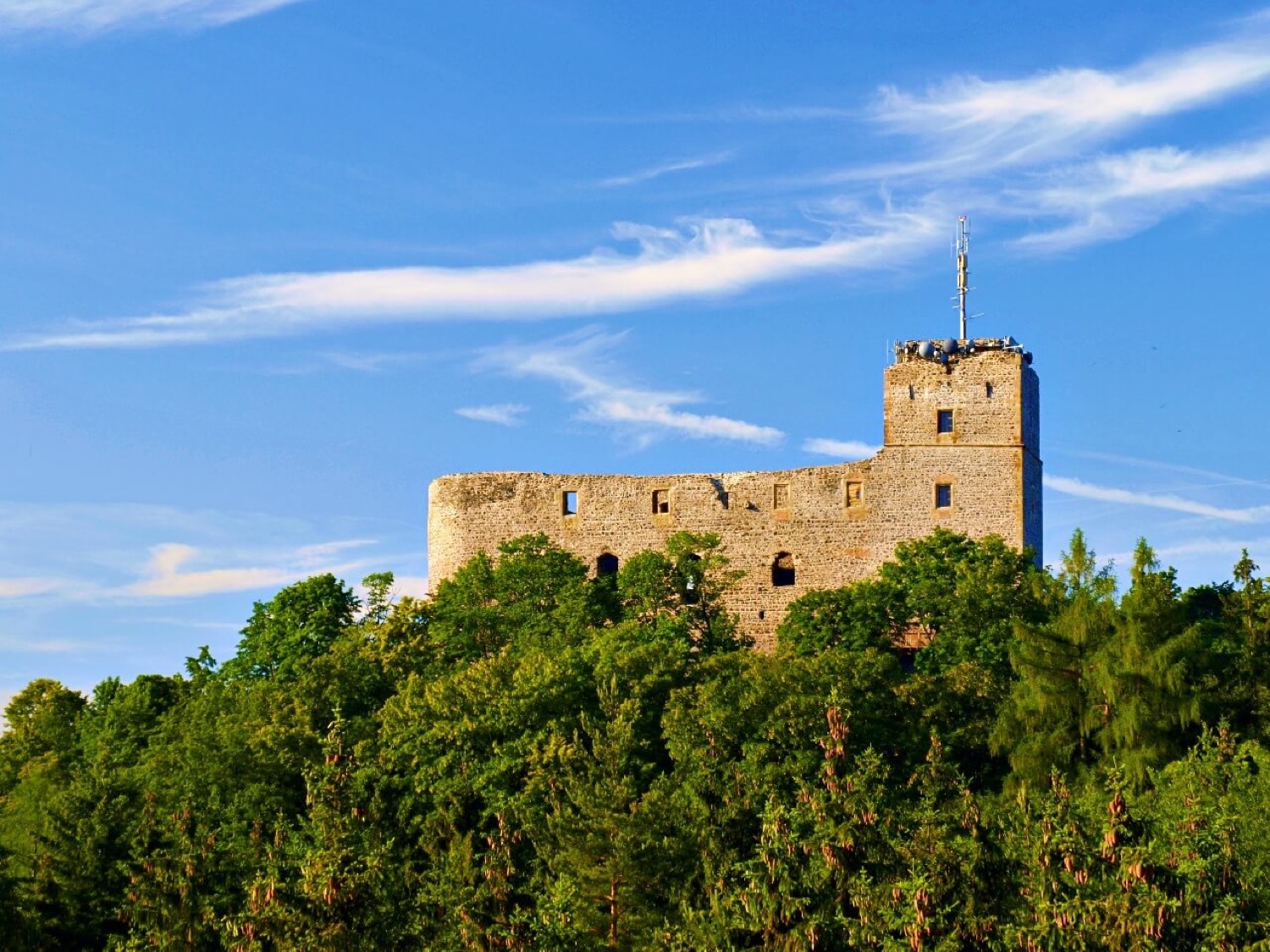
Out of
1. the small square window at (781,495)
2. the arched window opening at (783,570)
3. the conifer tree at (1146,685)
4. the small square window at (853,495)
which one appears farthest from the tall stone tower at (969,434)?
the conifer tree at (1146,685)

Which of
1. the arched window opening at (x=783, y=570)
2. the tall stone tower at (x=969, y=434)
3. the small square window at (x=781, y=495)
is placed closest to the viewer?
the tall stone tower at (x=969, y=434)

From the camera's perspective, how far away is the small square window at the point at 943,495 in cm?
6488

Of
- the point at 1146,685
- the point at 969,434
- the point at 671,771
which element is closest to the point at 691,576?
the point at 969,434

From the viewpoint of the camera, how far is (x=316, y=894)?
116ft

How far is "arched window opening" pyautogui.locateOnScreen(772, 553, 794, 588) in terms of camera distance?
218 feet

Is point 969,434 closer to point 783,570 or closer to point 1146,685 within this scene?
point 783,570

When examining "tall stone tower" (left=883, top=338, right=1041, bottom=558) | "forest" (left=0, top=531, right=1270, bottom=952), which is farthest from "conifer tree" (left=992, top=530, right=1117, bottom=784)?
"tall stone tower" (left=883, top=338, right=1041, bottom=558)

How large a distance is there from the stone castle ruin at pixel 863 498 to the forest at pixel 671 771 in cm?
99

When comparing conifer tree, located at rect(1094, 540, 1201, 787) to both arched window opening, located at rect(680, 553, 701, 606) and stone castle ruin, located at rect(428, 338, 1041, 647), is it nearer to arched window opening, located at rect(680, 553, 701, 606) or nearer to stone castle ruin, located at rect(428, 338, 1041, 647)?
stone castle ruin, located at rect(428, 338, 1041, 647)

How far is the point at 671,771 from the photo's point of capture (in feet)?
174

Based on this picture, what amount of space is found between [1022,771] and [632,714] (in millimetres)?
8276

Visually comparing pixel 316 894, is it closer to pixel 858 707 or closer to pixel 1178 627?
pixel 858 707

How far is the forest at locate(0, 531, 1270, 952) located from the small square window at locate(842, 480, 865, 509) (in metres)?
2.27

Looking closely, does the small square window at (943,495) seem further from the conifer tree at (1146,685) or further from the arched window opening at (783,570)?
the conifer tree at (1146,685)
